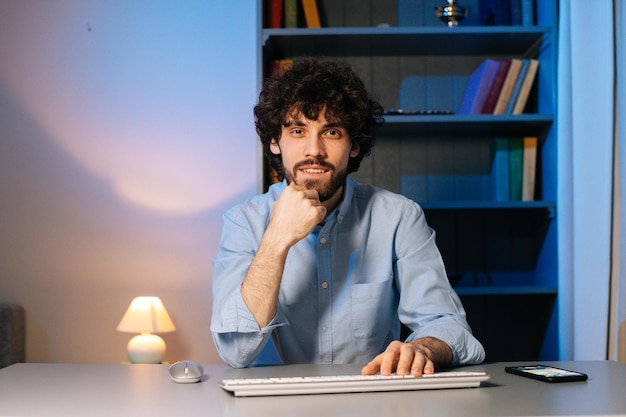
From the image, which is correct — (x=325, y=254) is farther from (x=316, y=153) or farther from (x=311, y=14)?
(x=311, y=14)

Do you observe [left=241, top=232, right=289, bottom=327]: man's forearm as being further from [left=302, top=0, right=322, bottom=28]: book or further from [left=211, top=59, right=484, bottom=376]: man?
[left=302, top=0, right=322, bottom=28]: book

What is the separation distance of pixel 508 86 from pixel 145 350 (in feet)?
5.98

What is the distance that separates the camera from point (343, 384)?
1135 mm

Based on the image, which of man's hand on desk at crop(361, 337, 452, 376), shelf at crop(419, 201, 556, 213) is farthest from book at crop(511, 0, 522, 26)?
man's hand on desk at crop(361, 337, 452, 376)

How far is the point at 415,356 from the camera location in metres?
1.27

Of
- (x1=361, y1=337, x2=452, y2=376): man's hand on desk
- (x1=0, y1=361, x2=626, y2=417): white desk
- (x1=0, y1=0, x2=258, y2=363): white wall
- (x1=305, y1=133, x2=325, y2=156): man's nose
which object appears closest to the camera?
(x1=0, y1=361, x2=626, y2=417): white desk

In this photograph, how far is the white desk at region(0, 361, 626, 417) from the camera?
1.02 metres

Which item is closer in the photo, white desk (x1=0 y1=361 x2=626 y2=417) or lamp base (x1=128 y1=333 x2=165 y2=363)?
white desk (x1=0 y1=361 x2=626 y2=417)

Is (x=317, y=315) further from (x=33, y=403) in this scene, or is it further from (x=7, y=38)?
(x=7, y=38)

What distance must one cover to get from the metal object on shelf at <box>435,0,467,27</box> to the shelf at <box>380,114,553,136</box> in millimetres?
430

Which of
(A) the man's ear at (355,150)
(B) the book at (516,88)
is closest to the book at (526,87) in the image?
(B) the book at (516,88)

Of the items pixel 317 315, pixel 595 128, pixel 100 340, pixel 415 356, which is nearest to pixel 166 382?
pixel 415 356

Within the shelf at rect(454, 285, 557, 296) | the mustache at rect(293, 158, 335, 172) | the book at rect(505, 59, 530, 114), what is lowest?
the shelf at rect(454, 285, 557, 296)

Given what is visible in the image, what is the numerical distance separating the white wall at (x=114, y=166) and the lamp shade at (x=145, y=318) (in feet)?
0.78
